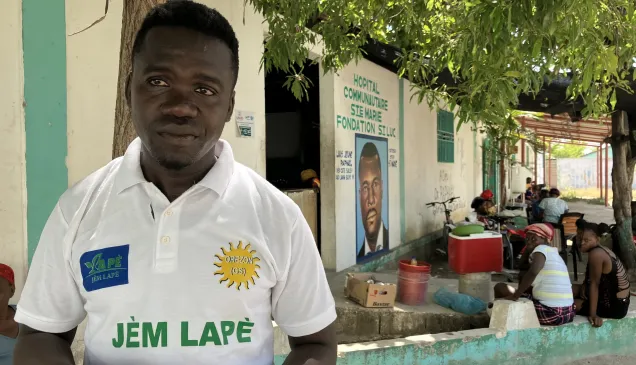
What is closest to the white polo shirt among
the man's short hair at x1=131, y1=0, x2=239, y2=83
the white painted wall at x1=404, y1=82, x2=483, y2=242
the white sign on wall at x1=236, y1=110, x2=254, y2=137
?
the man's short hair at x1=131, y1=0, x2=239, y2=83

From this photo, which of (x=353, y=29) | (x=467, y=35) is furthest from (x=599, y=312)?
(x=353, y=29)

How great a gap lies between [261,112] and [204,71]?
389 centimetres

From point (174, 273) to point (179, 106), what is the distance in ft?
1.16

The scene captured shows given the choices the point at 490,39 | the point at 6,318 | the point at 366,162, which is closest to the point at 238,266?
the point at 490,39

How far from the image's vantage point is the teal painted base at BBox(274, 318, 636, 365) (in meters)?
3.83

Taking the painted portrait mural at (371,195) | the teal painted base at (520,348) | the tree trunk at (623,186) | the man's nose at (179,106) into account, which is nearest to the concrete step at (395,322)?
the teal painted base at (520,348)

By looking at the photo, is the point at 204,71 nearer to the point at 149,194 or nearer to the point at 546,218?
the point at 149,194

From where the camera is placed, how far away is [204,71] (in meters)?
1.09

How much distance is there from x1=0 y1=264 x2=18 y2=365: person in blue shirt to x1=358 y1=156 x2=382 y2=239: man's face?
485cm

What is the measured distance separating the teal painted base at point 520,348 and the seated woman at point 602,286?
0.38 ft

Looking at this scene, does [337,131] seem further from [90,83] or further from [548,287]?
[90,83]

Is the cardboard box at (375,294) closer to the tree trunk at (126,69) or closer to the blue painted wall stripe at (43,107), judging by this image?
the blue painted wall stripe at (43,107)

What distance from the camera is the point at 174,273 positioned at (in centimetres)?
103

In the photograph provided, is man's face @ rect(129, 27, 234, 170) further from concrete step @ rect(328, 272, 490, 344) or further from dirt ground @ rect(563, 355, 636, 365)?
dirt ground @ rect(563, 355, 636, 365)
